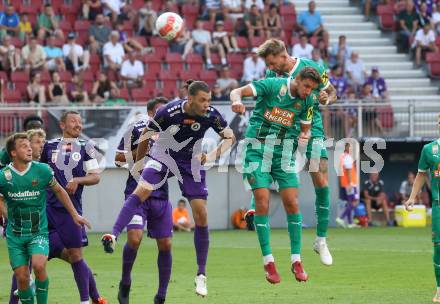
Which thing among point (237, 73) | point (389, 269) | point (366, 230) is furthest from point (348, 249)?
point (237, 73)

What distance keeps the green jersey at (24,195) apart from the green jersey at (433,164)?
17.2ft

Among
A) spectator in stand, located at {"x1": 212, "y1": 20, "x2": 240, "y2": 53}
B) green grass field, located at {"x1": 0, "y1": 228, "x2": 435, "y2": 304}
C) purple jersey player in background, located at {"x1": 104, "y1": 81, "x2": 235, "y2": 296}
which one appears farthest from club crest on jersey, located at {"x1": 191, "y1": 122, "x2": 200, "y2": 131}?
spectator in stand, located at {"x1": 212, "y1": 20, "x2": 240, "y2": 53}

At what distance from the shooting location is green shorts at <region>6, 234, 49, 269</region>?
13.1 meters

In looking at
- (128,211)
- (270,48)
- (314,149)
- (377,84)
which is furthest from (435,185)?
(377,84)

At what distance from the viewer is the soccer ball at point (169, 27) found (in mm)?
16578

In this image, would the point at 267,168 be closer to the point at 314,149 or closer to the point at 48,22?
the point at 314,149

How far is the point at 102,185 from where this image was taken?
95.6ft

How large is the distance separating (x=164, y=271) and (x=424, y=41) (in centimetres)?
2198

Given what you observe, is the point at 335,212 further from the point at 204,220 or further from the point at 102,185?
the point at 204,220

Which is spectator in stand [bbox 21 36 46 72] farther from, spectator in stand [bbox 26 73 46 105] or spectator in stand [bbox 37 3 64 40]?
spectator in stand [bbox 37 3 64 40]

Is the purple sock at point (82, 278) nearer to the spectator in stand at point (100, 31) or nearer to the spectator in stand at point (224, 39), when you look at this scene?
the spectator in stand at point (100, 31)

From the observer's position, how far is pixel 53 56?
30.1 metres

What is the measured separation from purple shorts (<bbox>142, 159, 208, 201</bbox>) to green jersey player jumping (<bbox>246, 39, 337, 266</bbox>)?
1342 millimetres

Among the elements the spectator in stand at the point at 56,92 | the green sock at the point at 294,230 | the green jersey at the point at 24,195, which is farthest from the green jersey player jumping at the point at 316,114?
the spectator in stand at the point at 56,92
